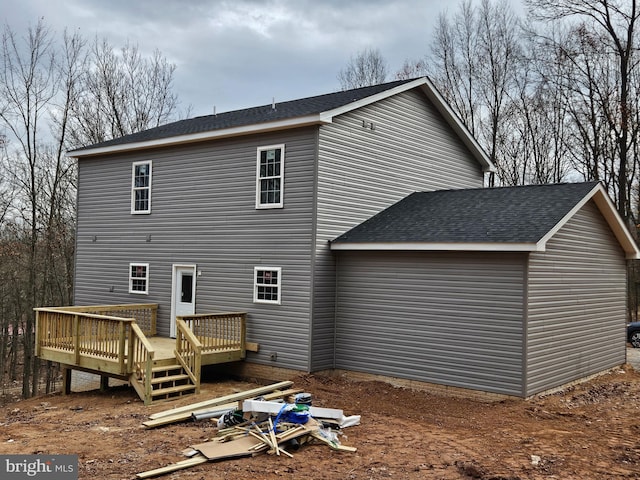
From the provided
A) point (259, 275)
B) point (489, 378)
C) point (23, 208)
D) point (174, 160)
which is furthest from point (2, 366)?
point (489, 378)

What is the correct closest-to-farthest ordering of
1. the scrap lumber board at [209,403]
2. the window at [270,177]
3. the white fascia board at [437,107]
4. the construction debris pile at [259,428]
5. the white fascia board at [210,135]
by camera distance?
the construction debris pile at [259,428]
the scrap lumber board at [209,403]
the white fascia board at [210,135]
the white fascia board at [437,107]
the window at [270,177]

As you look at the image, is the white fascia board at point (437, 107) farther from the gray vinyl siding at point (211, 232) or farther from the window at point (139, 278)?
the window at point (139, 278)

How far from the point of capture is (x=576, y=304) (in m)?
12.8

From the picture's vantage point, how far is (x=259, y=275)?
1330cm

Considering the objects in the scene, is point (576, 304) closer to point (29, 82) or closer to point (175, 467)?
point (175, 467)

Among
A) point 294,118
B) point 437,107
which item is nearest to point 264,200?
point 294,118

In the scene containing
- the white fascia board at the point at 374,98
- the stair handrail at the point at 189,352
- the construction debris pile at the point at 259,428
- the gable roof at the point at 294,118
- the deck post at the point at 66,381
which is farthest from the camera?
the deck post at the point at 66,381

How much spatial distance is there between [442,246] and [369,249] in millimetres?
1667

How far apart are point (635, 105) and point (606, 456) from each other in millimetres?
21054

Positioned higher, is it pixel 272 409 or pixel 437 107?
pixel 437 107

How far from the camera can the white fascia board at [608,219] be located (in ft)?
36.1

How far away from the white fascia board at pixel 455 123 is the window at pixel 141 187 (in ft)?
25.5

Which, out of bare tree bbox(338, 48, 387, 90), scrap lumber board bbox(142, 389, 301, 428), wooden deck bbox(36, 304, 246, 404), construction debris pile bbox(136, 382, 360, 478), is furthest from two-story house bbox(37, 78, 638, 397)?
bare tree bbox(338, 48, 387, 90)

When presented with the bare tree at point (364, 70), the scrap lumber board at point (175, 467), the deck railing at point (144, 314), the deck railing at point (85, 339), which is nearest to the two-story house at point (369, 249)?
the deck railing at point (144, 314)
